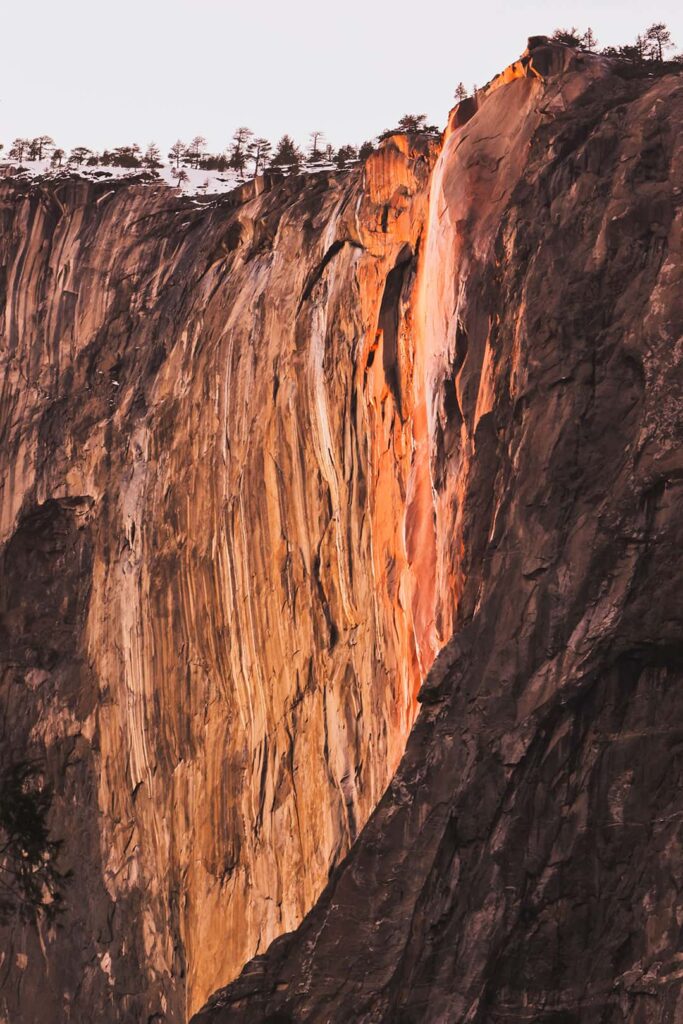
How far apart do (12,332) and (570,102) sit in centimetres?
2006

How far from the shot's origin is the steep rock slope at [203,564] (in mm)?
25094

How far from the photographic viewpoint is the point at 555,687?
1666 cm

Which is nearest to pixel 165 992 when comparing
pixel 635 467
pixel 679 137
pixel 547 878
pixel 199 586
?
pixel 199 586

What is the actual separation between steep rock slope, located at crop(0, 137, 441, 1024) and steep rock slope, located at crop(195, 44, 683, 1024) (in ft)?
14.9

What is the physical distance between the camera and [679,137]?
18297mm

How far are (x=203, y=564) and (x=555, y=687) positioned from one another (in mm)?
13224

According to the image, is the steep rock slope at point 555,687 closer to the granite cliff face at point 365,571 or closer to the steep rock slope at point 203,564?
the granite cliff face at point 365,571

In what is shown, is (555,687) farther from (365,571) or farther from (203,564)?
(203,564)

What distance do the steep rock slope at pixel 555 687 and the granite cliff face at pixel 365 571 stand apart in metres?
0.04

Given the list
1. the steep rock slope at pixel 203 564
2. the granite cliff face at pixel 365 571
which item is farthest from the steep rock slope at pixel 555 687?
the steep rock slope at pixel 203 564

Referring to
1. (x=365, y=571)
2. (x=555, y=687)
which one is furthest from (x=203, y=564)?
(x=555, y=687)

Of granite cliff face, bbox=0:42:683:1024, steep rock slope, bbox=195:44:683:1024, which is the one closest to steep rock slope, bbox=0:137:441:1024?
granite cliff face, bbox=0:42:683:1024

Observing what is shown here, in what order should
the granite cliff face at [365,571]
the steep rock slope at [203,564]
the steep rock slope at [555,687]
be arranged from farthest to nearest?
the steep rock slope at [203,564]
the granite cliff face at [365,571]
the steep rock slope at [555,687]

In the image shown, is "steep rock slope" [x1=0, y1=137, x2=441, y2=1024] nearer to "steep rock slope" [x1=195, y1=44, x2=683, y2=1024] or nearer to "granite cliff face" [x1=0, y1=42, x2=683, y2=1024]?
"granite cliff face" [x1=0, y1=42, x2=683, y2=1024]
